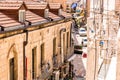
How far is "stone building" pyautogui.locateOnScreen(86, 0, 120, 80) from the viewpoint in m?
6.95

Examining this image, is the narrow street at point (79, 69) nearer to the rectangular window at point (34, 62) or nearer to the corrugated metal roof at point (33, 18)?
the corrugated metal roof at point (33, 18)

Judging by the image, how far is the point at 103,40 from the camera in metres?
7.66

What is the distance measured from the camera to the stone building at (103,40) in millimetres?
6953

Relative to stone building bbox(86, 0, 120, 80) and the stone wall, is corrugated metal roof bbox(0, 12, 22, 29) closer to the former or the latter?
the stone wall

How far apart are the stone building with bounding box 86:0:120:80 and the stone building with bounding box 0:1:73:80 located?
3.62 metres

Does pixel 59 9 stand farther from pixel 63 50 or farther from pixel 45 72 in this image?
pixel 45 72

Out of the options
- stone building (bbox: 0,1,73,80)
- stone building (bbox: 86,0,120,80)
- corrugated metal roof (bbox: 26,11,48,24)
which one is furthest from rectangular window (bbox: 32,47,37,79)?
stone building (bbox: 86,0,120,80)

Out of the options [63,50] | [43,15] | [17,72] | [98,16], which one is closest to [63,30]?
[63,50]

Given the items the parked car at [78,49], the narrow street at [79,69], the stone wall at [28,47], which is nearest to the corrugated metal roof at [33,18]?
the stone wall at [28,47]

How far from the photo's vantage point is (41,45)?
49.5 ft

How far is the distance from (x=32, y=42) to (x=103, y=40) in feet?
21.0

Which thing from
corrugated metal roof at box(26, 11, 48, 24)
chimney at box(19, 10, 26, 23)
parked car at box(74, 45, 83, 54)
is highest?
chimney at box(19, 10, 26, 23)

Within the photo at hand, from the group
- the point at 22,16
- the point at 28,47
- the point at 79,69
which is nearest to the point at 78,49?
the point at 79,69

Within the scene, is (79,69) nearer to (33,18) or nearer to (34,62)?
(34,62)
